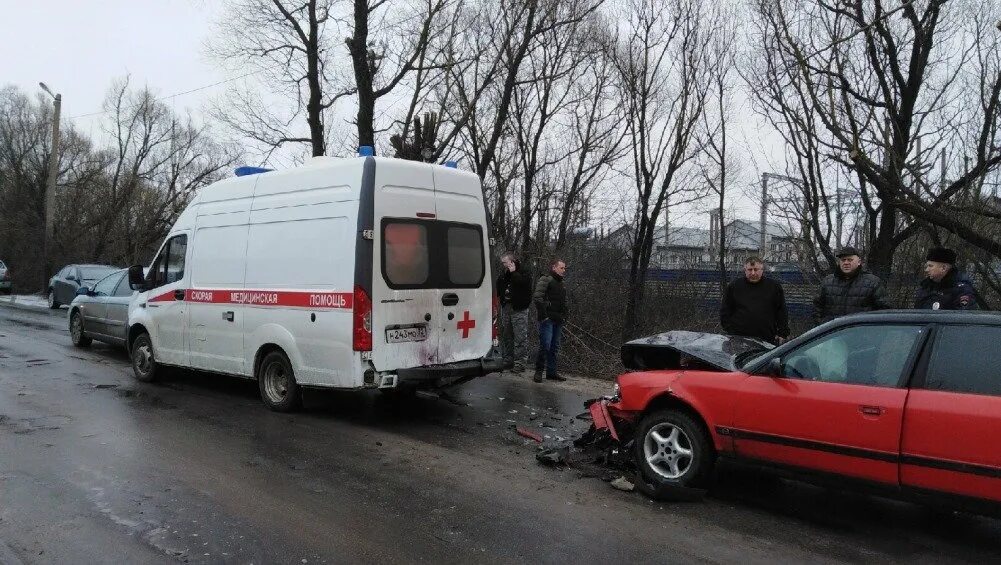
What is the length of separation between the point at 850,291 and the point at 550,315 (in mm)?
4319

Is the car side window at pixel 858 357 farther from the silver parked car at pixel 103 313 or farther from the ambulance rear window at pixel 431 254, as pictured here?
the silver parked car at pixel 103 313

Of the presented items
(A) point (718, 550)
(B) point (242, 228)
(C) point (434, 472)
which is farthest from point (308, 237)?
(A) point (718, 550)

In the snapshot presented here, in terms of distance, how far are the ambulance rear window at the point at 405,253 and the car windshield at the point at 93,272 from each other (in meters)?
17.8

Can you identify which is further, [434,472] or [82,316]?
[82,316]

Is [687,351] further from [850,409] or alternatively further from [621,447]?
[850,409]

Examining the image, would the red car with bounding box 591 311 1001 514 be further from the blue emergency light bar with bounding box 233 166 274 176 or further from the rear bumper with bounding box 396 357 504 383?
the blue emergency light bar with bounding box 233 166 274 176

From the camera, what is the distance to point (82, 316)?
12.3m

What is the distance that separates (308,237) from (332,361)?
131cm

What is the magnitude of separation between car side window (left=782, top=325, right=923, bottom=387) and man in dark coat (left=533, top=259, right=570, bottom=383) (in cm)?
552

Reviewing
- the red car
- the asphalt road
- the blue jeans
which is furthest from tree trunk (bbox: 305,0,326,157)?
the red car

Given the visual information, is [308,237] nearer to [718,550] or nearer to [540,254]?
[718,550]

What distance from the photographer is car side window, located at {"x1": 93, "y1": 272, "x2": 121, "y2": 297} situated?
11906 mm

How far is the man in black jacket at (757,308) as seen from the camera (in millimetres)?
7133

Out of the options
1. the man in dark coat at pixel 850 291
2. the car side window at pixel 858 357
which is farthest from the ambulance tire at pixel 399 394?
the car side window at pixel 858 357
